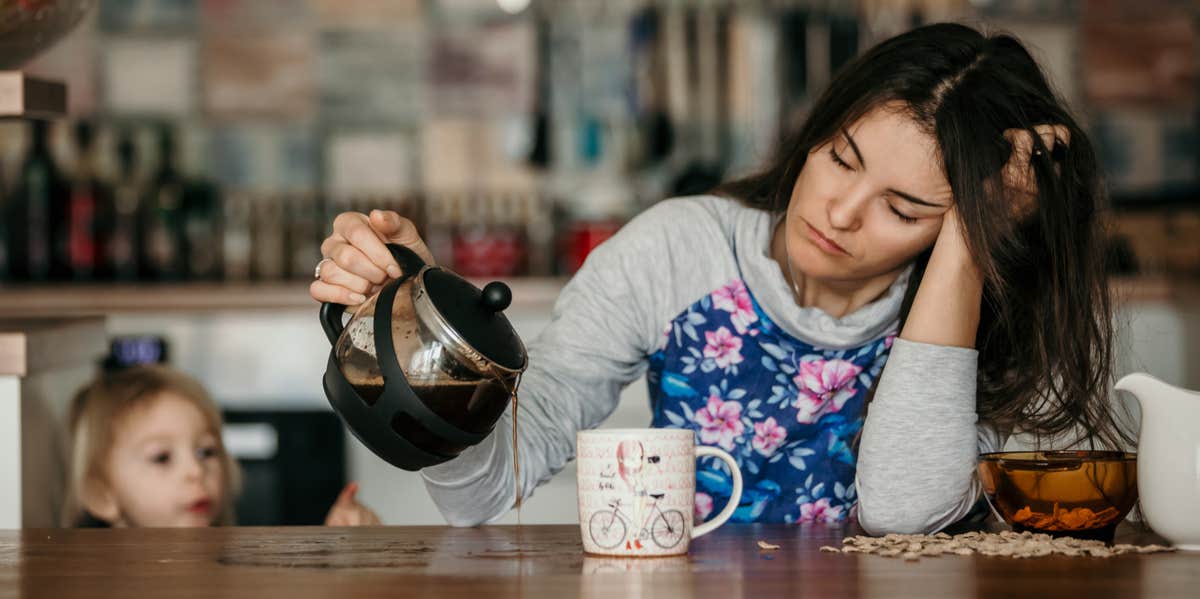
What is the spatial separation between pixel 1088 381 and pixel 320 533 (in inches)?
28.1

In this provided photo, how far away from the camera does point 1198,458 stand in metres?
0.93

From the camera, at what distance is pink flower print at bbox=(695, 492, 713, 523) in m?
1.33

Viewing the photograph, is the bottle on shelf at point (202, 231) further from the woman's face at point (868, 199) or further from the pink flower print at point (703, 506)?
the woman's face at point (868, 199)

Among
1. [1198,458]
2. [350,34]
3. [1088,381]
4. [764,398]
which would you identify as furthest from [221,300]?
[1198,458]

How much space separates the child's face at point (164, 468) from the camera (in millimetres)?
1835

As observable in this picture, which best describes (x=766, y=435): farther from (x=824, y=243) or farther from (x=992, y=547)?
(x=992, y=547)

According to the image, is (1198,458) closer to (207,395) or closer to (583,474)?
(583,474)

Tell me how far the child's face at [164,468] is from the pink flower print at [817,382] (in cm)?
91

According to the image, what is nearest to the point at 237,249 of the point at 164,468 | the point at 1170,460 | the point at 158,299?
the point at 158,299

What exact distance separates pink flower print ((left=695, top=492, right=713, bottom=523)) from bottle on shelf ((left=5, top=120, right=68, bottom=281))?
213 centimetres

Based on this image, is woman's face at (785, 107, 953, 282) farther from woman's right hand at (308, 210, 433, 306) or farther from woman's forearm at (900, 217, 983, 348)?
woman's right hand at (308, 210, 433, 306)

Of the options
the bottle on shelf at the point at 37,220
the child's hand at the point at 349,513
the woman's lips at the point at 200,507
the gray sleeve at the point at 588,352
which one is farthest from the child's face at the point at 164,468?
the bottle on shelf at the point at 37,220

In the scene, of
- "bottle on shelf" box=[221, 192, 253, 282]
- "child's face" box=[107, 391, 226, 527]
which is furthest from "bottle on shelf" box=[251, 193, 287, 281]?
"child's face" box=[107, 391, 226, 527]

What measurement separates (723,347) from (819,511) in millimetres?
194
